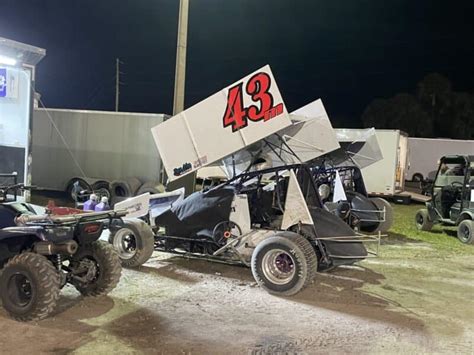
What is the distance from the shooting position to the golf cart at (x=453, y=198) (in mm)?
12273

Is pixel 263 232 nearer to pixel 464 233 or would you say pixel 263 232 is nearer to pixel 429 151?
pixel 464 233

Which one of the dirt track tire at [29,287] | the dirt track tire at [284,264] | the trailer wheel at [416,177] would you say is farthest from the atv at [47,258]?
the trailer wheel at [416,177]

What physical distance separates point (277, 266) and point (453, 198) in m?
7.57

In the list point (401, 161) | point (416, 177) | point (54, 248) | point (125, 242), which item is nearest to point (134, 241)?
point (125, 242)

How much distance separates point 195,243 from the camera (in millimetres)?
8133

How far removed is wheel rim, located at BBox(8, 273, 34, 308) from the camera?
5.51 metres

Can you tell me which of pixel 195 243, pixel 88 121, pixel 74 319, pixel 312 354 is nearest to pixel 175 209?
pixel 195 243

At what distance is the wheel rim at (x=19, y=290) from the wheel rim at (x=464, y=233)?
367 inches

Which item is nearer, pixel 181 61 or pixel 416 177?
pixel 181 61

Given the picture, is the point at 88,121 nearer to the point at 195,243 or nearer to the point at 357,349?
the point at 195,243

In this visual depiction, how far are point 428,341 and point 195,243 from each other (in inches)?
146

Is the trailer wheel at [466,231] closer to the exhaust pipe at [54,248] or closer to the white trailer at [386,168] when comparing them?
the white trailer at [386,168]

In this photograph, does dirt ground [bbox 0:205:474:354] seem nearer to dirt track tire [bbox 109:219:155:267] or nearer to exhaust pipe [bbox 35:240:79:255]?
dirt track tire [bbox 109:219:155:267]

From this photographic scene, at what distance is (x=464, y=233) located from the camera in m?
11.9
